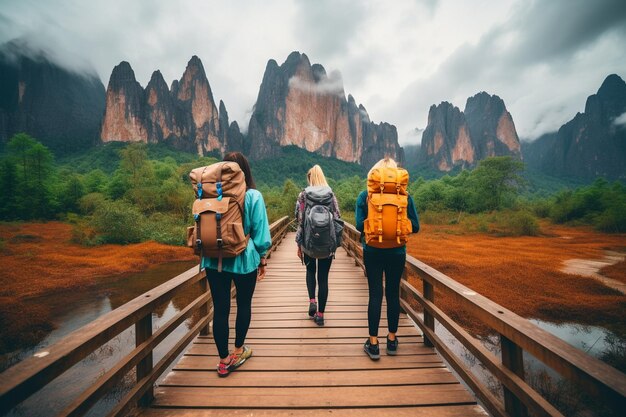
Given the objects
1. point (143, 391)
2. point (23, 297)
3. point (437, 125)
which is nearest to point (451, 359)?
point (143, 391)

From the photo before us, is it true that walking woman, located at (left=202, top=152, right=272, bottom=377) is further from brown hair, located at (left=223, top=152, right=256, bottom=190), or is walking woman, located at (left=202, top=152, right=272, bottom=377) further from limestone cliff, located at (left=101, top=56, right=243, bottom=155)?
limestone cliff, located at (left=101, top=56, right=243, bottom=155)

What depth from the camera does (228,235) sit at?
6.13 feet

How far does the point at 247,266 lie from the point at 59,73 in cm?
11572

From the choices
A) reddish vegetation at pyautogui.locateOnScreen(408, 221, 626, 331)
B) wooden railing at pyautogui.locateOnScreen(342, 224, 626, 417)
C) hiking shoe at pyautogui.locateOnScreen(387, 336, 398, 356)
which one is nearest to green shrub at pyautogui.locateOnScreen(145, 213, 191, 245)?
reddish vegetation at pyautogui.locateOnScreen(408, 221, 626, 331)

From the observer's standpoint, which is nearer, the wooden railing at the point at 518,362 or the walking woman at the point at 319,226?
the wooden railing at the point at 518,362

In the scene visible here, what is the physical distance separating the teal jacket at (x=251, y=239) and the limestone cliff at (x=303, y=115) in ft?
278

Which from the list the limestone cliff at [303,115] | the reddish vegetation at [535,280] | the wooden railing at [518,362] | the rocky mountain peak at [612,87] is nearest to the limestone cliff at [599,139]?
the rocky mountain peak at [612,87]

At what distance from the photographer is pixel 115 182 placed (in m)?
30.8

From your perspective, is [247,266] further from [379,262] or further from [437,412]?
[437,412]

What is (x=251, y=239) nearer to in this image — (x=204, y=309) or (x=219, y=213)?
→ (x=219, y=213)

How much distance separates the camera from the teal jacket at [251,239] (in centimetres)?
202

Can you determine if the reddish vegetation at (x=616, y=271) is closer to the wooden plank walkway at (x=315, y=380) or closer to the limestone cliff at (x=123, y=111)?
the wooden plank walkway at (x=315, y=380)

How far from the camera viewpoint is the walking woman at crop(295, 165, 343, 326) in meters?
2.86

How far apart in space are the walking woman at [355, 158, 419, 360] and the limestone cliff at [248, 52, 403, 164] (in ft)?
278
